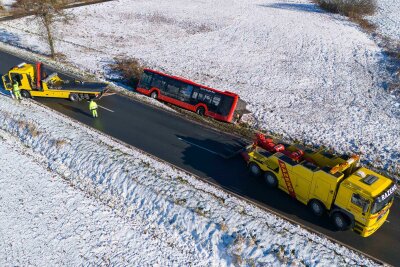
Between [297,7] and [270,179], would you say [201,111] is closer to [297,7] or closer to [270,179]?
[270,179]

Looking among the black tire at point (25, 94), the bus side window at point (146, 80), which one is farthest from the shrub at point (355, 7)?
the black tire at point (25, 94)

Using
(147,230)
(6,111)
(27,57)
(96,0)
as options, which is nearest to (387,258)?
(147,230)

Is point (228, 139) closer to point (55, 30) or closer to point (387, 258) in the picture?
point (387, 258)

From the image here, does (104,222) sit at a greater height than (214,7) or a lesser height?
lesser

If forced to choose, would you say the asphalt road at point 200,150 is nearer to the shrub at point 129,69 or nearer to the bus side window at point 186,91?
the bus side window at point 186,91

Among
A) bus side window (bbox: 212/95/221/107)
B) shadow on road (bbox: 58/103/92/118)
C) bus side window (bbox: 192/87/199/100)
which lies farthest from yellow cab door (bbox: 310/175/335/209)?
shadow on road (bbox: 58/103/92/118)

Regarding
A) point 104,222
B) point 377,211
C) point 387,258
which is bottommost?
point 104,222
